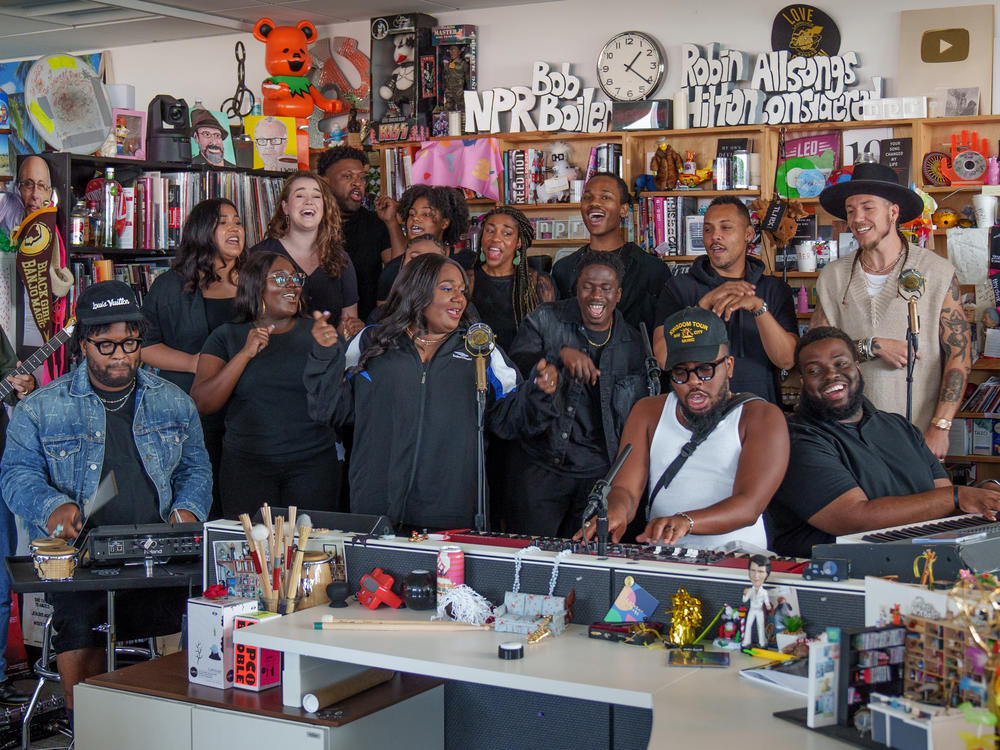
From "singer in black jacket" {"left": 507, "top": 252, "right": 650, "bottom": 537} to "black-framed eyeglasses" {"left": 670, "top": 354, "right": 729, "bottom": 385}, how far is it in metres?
0.66

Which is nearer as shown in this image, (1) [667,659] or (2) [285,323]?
(1) [667,659]

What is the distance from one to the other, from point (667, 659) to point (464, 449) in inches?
50.9

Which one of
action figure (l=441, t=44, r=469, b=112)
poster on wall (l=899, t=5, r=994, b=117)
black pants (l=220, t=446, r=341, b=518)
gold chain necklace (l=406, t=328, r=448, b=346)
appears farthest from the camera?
action figure (l=441, t=44, r=469, b=112)

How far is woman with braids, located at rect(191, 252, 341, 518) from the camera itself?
4105mm

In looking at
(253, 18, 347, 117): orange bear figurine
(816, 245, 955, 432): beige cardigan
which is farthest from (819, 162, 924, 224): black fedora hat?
(253, 18, 347, 117): orange bear figurine

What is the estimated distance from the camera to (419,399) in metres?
3.55

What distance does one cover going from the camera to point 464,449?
140 inches

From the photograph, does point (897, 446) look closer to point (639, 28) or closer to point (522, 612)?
point (522, 612)

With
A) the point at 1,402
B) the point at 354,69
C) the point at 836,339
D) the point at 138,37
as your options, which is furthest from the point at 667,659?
the point at 138,37

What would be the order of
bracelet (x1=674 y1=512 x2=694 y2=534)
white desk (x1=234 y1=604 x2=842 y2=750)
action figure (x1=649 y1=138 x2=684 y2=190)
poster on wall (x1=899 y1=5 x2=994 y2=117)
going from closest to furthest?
white desk (x1=234 y1=604 x2=842 y2=750)
bracelet (x1=674 y1=512 x2=694 y2=534)
poster on wall (x1=899 y1=5 x2=994 y2=117)
action figure (x1=649 y1=138 x2=684 y2=190)

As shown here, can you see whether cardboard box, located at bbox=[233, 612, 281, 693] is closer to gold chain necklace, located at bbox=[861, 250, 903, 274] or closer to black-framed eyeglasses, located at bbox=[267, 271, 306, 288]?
black-framed eyeglasses, located at bbox=[267, 271, 306, 288]

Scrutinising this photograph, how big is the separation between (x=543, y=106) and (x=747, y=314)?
3.11 m

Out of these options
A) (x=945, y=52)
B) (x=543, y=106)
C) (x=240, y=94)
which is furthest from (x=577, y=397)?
(x=240, y=94)

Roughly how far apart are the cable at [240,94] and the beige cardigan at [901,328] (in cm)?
509
